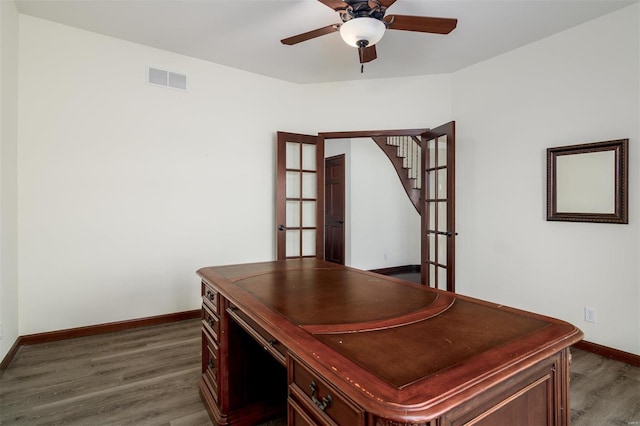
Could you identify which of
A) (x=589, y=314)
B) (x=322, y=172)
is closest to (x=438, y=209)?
(x=322, y=172)

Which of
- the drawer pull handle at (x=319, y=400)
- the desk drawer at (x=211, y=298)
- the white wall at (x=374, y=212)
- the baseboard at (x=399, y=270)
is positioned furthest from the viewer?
the baseboard at (x=399, y=270)

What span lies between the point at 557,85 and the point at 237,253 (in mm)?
3583

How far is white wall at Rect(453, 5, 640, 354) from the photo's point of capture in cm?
256

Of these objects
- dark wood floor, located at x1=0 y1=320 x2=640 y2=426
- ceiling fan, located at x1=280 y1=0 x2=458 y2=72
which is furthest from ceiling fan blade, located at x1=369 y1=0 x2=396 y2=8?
dark wood floor, located at x1=0 y1=320 x2=640 y2=426

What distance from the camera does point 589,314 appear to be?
2.74 metres

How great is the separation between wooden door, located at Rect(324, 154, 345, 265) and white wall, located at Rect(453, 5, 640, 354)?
2161mm

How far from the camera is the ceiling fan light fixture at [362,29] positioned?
200 centimetres

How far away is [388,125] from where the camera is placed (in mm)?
4008

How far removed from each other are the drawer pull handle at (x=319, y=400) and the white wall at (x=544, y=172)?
9.45 ft

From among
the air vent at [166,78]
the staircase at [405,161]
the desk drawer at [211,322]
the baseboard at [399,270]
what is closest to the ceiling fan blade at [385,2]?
the desk drawer at [211,322]

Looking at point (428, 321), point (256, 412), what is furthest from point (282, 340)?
point (256, 412)

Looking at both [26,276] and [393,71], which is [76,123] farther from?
[393,71]

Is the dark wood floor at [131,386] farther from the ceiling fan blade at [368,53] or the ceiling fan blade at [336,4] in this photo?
the ceiling fan blade at [368,53]

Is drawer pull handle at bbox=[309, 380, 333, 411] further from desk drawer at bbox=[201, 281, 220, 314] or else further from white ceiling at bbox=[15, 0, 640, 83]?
white ceiling at bbox=[15, 0, 640, 83]
